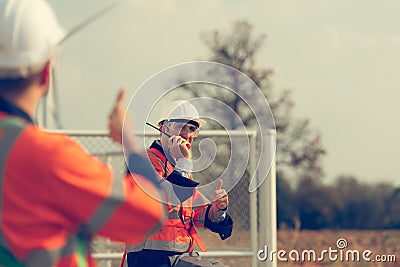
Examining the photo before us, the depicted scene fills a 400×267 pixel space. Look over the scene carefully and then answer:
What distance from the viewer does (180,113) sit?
772 centimetres

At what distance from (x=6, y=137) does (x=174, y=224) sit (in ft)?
14.1

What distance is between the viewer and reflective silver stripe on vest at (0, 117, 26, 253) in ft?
9.71

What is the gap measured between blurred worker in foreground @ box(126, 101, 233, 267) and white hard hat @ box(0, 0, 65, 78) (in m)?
3.87

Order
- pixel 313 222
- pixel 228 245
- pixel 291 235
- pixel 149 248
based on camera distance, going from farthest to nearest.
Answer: pixel 313 222 < pixel 291 235 < pixel 228 245 < pixel 149 248

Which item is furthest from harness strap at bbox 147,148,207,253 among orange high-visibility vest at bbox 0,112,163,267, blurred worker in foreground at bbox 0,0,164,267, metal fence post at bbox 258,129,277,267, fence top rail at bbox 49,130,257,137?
orange high-visibility vest at bbox 0,112,163,267

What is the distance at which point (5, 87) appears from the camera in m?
3.13

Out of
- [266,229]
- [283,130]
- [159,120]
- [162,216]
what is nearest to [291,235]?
[283,130]

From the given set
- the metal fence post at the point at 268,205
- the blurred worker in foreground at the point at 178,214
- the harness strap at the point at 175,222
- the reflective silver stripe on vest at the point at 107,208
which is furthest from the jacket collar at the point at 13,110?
the metal fence post at the point at 268,205

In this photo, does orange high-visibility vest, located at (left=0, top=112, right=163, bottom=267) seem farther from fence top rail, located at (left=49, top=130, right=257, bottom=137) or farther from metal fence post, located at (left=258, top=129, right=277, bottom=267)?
metal fence post, located at (left=258, top=129, right=277, bottom=267)

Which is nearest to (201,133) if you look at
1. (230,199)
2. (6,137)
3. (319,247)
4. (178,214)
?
(230,199)

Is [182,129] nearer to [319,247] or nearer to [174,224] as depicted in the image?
[174,224]

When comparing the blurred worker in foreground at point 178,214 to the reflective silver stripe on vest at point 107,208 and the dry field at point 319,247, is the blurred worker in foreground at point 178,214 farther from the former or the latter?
the reflective silver stripe on vest at point 107,208

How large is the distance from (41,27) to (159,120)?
185 inches

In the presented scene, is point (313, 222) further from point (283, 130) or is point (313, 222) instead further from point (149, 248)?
point (149, 248)
